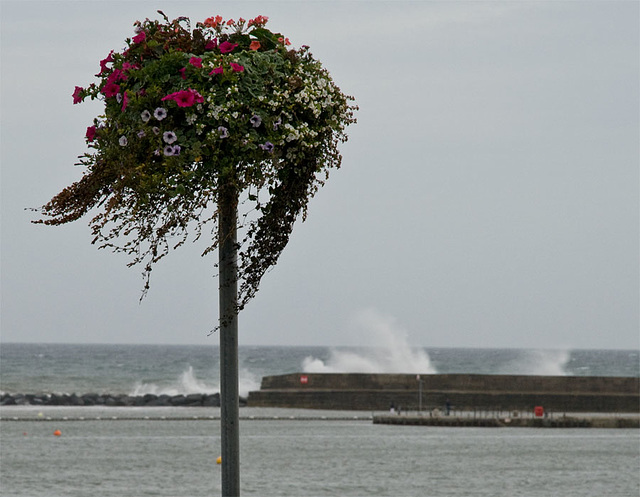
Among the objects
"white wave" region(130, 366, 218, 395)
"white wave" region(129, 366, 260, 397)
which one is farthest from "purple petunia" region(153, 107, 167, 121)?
"white wave" region(130, 366, 218, 395)

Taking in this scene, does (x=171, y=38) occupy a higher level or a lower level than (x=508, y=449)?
higher

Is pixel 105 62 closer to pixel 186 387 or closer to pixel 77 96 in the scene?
pixel 77 96

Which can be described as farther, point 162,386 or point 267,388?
point 162,386

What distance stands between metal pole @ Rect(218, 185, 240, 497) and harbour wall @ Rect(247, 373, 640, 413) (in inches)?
1935

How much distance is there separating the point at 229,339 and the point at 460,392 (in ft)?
164

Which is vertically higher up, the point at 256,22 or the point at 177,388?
the point at 256,22

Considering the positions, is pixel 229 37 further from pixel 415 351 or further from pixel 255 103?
pixel 415 351

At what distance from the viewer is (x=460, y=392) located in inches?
2159

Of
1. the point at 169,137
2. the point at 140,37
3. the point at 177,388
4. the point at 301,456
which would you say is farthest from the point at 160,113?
the point at 177,388

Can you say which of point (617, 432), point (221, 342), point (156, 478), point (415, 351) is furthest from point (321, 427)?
point (415, 351)

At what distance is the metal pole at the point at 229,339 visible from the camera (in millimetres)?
5684

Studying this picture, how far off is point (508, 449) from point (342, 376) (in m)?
16.6

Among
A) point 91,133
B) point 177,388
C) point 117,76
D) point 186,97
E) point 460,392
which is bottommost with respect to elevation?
point 460,392

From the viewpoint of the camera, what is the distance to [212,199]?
18.6 feet
